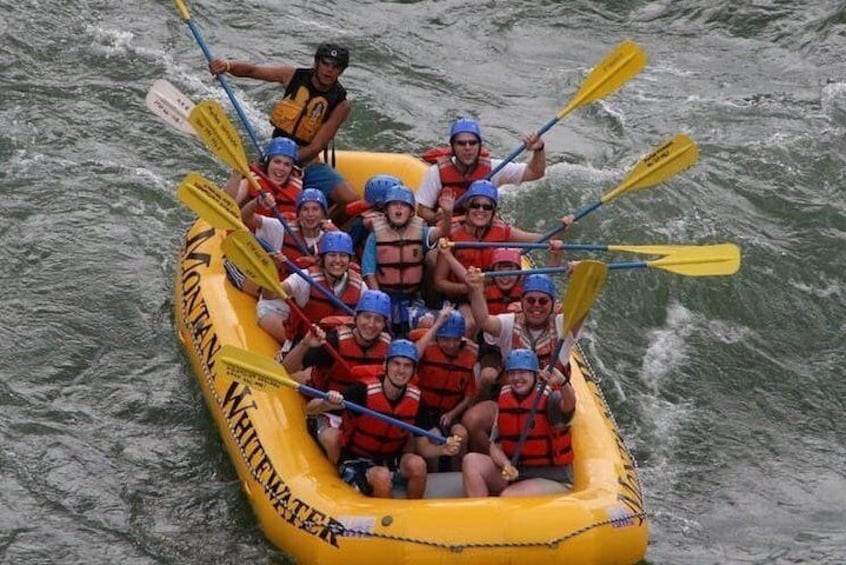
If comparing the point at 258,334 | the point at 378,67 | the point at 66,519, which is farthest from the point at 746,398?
the point at 378,67

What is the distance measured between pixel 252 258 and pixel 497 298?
125 centimetres

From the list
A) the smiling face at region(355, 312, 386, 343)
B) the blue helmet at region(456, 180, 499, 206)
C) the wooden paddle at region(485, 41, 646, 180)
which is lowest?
the smiling face at region(355, 312, 386, 343)

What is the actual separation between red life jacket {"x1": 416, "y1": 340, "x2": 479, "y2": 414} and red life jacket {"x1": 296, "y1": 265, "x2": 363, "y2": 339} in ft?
1.95

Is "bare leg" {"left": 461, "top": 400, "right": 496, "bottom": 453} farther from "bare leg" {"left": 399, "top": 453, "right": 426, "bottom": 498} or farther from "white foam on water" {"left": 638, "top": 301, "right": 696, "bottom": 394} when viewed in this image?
"white foam on water" {"left": 638, "top": 301, "right": 696, "bottom": 394}

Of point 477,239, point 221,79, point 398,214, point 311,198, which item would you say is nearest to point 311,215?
point 311,198

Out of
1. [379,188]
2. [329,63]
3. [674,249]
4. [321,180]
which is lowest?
[321,180]

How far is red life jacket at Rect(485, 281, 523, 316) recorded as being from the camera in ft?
26.9

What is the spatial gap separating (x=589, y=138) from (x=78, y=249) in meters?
4.17

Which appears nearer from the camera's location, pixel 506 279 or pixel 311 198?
pixel 506 279

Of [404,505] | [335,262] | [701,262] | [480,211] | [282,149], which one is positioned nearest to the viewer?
[404,505]

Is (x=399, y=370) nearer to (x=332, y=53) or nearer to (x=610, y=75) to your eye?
(x=332, y=53)

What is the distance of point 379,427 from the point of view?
24.2 ft

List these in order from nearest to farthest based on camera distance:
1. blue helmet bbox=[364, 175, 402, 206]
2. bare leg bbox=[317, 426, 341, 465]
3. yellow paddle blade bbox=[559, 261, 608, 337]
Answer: yellow paddle blade bbox=[559, 261, 608, 337] < bare leg bbox=[317, 426, 341, 465] < blue helmet bbox=[364, 175, 402, 206]

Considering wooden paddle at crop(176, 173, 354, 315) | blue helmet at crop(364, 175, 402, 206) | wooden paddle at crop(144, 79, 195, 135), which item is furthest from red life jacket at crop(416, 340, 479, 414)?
wooden paddle at crop(144, 79, 195, 135)
